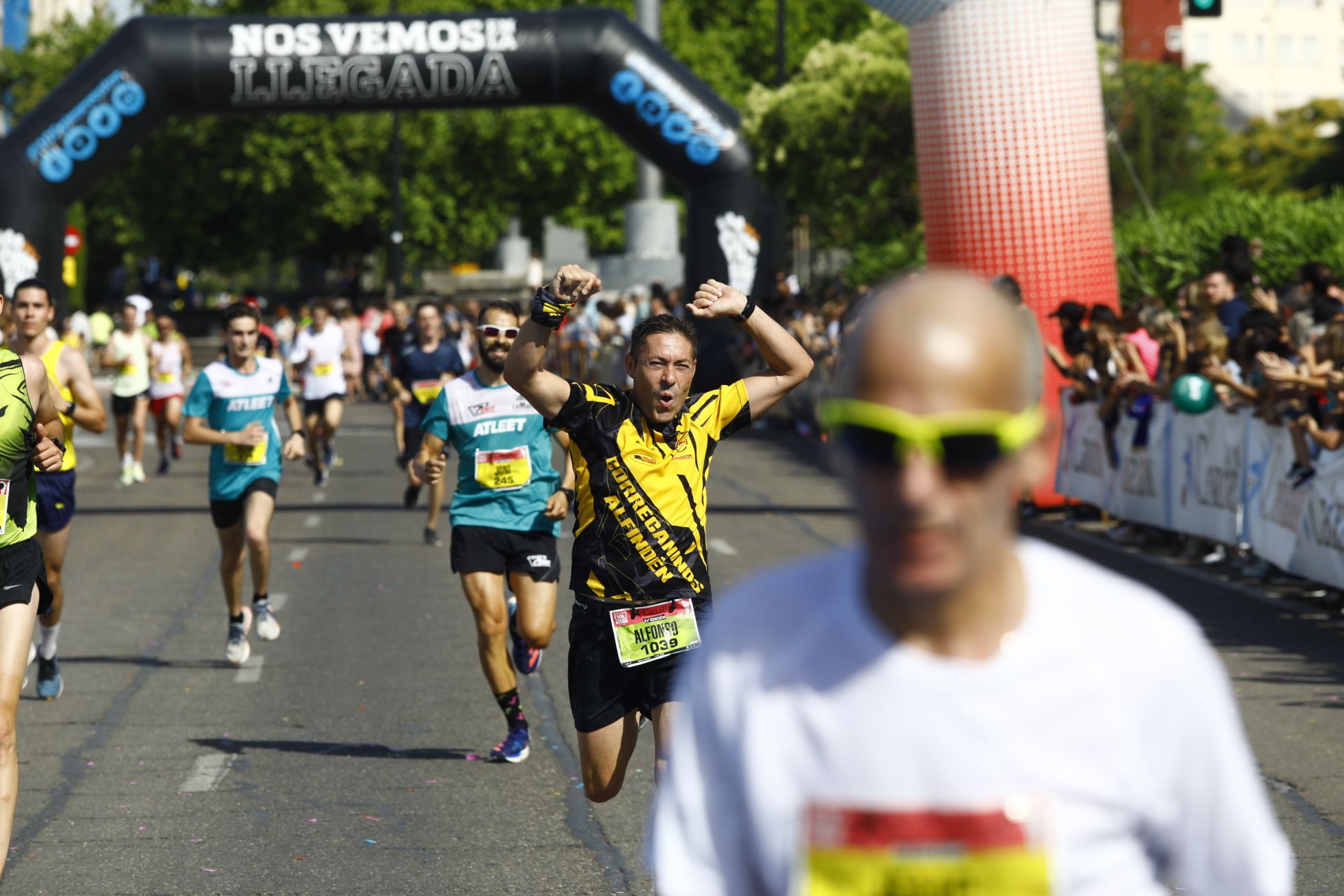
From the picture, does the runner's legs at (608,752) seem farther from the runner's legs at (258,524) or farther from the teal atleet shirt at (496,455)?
the runner's legs at (258,524)

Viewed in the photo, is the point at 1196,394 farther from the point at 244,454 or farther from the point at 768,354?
the point at 768,354

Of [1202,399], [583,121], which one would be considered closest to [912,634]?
[1202,399]

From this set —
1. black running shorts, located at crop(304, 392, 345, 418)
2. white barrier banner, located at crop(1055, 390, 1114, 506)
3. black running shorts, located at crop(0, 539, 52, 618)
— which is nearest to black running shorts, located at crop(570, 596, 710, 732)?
black running shorts, located at crop(0, 539, 52, 618)

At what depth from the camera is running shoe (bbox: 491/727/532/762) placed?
786 centimetres

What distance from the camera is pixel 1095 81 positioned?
58.9ft

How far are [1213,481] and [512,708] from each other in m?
7.02

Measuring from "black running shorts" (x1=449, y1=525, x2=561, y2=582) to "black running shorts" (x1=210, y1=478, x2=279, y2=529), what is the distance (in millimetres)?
2681

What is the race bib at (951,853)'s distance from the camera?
80.9 inches

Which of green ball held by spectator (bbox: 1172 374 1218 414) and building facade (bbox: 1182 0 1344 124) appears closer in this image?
green ball held by spectator (bbox: 1172 374 1218 414)

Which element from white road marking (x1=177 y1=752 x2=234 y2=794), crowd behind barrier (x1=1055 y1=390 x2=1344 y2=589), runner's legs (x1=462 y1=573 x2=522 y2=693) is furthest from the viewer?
crowd behind barrier (x1=1055 y1=390 x2=1344 y2=589)

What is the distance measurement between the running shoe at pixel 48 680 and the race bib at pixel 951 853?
8.02 metres

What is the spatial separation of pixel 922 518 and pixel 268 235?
5455 cm

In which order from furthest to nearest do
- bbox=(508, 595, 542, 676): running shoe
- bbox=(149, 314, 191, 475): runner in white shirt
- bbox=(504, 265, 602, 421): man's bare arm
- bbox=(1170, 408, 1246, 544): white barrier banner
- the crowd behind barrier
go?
1. bbox=(149, 314, 191, 475): runner in white shirt
2. bbox=(1170, 408, 1246, 544): white barrier banner
3. the crowd behind barrier
4. bbox=(508, 595, 542, 676): running shoe
5. bbox=(504, 265, 602, 421): man's bare arm

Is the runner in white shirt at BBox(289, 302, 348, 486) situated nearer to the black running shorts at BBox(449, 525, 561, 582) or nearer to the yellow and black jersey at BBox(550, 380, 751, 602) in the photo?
the black running shorts at BBox(449, 525, 561, 582)
